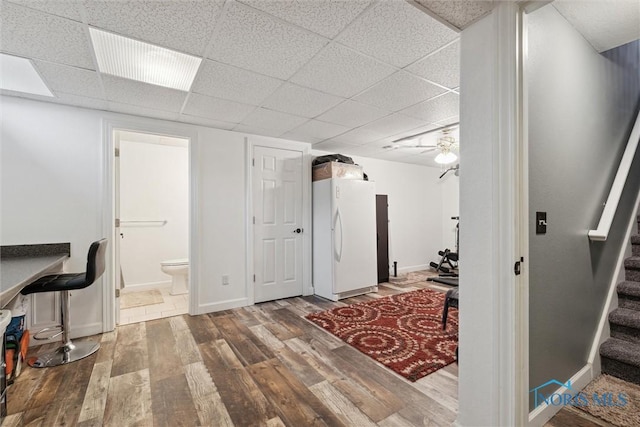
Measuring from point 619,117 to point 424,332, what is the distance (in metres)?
2.33

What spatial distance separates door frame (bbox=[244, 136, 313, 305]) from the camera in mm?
3623

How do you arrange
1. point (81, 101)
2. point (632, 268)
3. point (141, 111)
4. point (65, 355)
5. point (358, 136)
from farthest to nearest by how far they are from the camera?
point (358, 136) → point (141, 111) → point (81, 101) → point (65, 355) → point (632, 268)

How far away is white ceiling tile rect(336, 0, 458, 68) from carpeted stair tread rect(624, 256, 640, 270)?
2172mm

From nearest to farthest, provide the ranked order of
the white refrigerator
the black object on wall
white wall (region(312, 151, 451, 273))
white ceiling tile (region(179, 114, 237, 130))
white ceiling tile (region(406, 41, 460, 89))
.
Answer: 1. white ceiling tile (region(406, 41, 460, 89))
2. white ceiling tile (region(179, 114, 237, 130))
3. the white refrigerator
4. the black object on wall
5. white wall (region(312, 151, 451, 273))

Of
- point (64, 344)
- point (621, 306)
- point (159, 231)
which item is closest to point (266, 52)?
point (64, 344)

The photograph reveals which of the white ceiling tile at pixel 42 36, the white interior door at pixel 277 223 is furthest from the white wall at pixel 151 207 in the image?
the white ceiling tile at pixel 42 36

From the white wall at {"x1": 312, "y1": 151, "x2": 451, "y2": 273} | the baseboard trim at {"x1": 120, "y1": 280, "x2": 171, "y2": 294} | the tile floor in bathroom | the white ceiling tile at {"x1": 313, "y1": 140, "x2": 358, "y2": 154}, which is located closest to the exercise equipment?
the white wall at {"x1": 312, "y1": 151, "x2": 451, "y2": 273}

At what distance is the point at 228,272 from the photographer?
3488 millimetres

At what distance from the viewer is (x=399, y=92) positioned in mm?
2463

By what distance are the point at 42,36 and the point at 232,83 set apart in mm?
1117

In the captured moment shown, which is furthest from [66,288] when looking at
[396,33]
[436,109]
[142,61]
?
[436,109]

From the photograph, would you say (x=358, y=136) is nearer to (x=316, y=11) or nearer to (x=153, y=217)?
(x=316, y=11)

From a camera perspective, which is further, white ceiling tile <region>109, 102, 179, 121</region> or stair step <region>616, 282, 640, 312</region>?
white ceiling tile <region>109, 102, 179, 121</region>

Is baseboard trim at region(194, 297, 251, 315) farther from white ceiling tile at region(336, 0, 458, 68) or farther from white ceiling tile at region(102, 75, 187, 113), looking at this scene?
white ceiling tile at region(336, 0, 458, 68)
